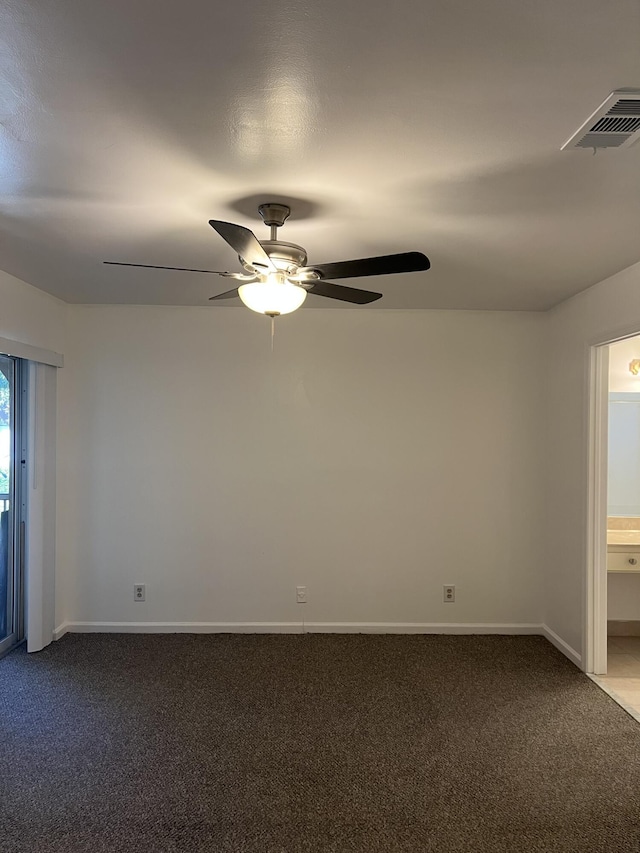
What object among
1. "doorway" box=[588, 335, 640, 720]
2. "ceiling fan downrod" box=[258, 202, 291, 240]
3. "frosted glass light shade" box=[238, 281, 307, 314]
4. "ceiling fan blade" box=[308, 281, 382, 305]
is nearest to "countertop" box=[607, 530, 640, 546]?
"doorway" box=[588, 335, 640, 720]

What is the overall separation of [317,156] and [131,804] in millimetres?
2587

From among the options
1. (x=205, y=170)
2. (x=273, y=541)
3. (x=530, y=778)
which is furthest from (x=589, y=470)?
(x=205, y=170)

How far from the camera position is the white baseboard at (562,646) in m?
3.64

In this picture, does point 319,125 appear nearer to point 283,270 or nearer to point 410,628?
point 283,270

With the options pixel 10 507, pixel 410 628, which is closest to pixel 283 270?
pixel 10 507

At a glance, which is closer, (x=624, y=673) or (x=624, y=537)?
(x=624, y=673)

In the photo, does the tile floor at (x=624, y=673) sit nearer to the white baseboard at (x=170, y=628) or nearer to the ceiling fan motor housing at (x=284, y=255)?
the white baseboard at (x=170, y=628)

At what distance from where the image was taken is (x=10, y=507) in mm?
3861

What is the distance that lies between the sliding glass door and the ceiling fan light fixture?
247cm

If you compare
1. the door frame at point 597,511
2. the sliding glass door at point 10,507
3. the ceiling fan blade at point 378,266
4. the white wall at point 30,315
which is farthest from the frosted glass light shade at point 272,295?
the sliding glass door at point 10,507

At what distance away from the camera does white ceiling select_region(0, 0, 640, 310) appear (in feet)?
3.97

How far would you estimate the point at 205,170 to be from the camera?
189 centimetres

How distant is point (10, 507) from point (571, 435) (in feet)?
12.8

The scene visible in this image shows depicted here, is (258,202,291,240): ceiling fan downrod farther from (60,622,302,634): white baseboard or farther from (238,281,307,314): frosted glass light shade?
(60,622,302,634): white baseboard
